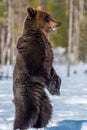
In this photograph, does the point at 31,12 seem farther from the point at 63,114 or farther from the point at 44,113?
the point at 63,114

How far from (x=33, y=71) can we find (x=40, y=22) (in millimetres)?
756

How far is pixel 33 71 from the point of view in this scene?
6973mm

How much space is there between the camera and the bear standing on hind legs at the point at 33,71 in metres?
6.98

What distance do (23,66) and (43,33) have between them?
0.60 meters

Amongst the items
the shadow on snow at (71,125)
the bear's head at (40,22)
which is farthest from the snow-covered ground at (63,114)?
the bear's head at (40,22)

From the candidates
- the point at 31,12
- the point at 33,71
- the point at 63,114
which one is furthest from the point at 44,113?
the point at 63,114

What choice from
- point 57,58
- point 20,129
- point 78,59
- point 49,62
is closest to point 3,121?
point 20,129

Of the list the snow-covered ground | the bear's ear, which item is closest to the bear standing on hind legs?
the bear's ear

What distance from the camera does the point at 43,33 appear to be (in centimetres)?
723

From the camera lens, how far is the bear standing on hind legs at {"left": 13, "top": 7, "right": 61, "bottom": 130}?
6.98 metres

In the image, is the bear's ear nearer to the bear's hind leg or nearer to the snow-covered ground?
the bear's hind leg

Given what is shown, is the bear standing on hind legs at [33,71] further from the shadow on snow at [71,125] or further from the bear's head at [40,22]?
the shadow on snow at [71,125]

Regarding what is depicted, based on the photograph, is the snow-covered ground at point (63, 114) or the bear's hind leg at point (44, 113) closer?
the bear's hind leg at point (44, 113)

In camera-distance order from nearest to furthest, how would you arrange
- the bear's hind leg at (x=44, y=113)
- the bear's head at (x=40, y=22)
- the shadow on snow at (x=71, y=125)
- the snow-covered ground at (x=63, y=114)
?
the bear's head at (x=40, y=22) → the bear's hind leg at (x=44, y=113) → the shadow on snow at (x=71, y=125) → the snow-covered ground at (x=63, y=114)
